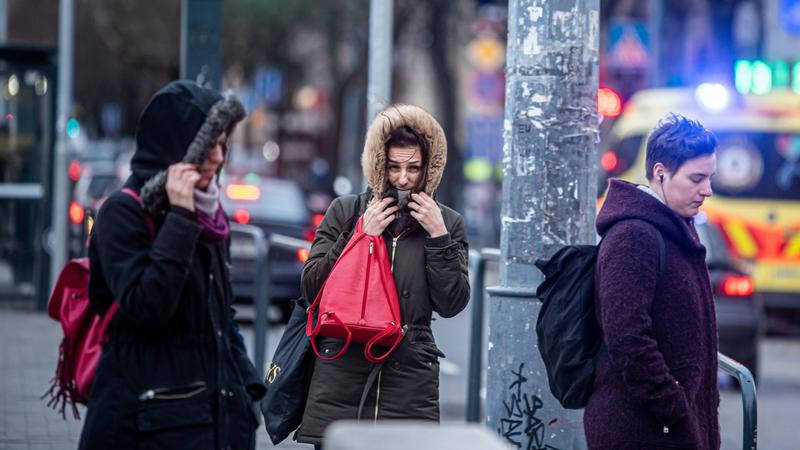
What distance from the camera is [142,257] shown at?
170 inches

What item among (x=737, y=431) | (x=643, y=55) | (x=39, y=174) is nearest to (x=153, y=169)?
(x=737, y=431)

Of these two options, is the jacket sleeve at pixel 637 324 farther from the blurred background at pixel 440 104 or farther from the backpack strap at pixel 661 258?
the blurred background at pixel 440 104

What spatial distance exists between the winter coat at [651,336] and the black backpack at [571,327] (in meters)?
0.04

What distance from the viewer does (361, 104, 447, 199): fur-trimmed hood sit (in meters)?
5.21

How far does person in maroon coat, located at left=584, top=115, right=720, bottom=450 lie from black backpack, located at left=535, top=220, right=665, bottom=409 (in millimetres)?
40

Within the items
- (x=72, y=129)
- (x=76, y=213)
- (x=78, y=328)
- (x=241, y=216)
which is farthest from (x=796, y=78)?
(x=78, y=328)

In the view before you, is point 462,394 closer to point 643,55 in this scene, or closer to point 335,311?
point 335,311

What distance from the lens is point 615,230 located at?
182 inches

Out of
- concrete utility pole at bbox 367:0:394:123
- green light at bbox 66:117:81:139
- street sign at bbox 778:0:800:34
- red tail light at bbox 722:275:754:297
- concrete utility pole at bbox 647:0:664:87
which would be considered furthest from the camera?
concrete utility pole at bbox 647:0:664:87

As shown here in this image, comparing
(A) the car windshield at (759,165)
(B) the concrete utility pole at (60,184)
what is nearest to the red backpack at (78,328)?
(B) the concrete utility pole at (60,184)

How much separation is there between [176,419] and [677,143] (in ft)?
5.48

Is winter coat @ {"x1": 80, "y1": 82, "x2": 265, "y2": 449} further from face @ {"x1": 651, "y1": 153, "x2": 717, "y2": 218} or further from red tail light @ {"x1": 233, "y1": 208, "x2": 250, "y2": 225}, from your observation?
red tail light @ {"x1": 233, "y1": 208, "x2": 250, "y2": 225}

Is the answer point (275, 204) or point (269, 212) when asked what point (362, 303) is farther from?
point (275, 204)

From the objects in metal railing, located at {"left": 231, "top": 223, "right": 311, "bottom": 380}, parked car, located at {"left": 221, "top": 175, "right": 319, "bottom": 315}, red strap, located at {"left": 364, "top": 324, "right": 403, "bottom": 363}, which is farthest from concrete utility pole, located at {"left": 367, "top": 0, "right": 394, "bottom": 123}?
parked car, located at {"left": 221, "top": 175, "right": 319, "bottom": 315}
